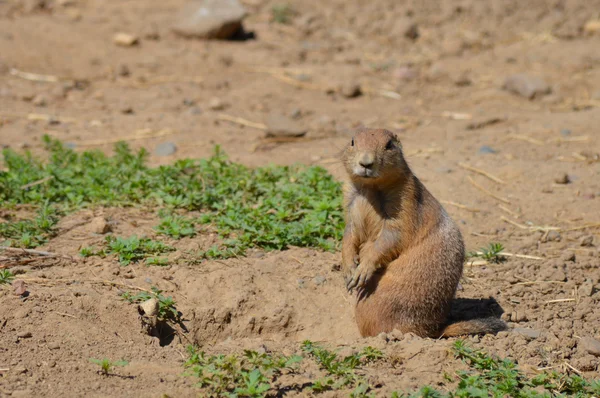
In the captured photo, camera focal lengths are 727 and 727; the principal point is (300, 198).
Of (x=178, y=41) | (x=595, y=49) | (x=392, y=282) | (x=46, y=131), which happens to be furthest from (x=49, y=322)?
(x=595, y=49)

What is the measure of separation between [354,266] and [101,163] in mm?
2914

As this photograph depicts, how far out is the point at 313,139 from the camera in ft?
25.2

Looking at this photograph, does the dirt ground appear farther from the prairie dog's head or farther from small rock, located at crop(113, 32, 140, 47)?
the prairie dog's head

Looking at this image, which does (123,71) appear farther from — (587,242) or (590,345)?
(590,345)

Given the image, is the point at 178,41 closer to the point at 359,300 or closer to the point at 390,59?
the point at 390,59

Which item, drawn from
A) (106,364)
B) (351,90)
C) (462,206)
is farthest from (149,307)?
(351,90)

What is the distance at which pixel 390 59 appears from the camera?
10.3 metres

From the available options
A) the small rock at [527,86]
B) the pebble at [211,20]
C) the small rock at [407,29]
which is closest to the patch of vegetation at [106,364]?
the small rock at [527,86]

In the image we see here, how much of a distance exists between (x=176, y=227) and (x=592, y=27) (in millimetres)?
8329

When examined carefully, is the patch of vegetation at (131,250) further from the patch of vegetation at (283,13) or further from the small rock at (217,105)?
the patch of vegetation at (283,13)

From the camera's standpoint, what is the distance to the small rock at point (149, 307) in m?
4.41

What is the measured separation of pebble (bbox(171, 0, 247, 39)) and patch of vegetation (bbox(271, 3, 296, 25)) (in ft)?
3.24

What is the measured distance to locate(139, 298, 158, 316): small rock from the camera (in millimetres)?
4410

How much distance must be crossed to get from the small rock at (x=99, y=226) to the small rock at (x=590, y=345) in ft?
10.8
